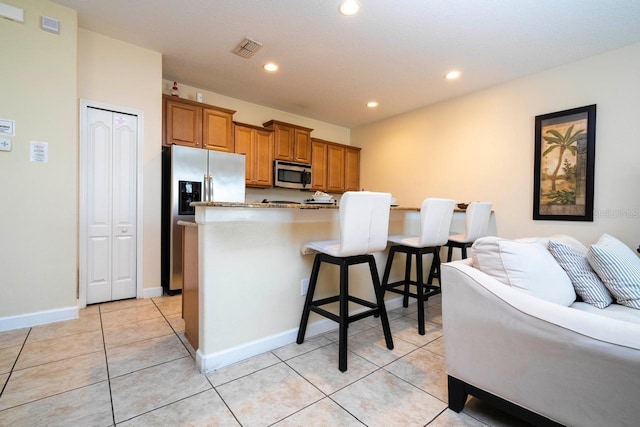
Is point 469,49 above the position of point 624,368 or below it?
above

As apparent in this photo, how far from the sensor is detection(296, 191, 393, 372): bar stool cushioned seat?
1.72 m

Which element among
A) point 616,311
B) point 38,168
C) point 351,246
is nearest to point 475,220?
point 616,311

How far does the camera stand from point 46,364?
1.73m

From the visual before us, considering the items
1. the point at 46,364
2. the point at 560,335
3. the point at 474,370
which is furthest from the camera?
the point at 46,364

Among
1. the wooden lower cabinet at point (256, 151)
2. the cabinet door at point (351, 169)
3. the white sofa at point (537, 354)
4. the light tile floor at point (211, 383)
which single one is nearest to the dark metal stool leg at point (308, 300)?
the light tile floor at point (211, 383)

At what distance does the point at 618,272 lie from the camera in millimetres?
1552

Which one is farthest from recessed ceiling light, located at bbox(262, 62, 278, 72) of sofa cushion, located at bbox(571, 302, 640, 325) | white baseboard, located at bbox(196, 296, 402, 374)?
sofa cushion, located at bbox(571, 302, 640, 325)

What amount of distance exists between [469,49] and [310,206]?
2.33 m

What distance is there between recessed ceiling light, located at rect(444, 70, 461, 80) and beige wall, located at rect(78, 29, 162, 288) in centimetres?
324

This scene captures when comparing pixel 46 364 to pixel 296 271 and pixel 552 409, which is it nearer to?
pixel 296 271

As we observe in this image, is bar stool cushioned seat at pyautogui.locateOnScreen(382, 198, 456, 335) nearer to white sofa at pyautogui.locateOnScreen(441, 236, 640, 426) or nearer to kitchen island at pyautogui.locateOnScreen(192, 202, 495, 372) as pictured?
kitchen island at pyautogui.locateOnScreen(192, 202, 495, 372)

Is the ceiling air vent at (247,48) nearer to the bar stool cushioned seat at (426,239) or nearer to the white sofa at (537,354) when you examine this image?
the bar stool cushioned seat at (426,239)

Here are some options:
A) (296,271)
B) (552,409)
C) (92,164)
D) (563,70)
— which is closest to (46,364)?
(296,271)

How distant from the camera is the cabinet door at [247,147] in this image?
4.03 metres
